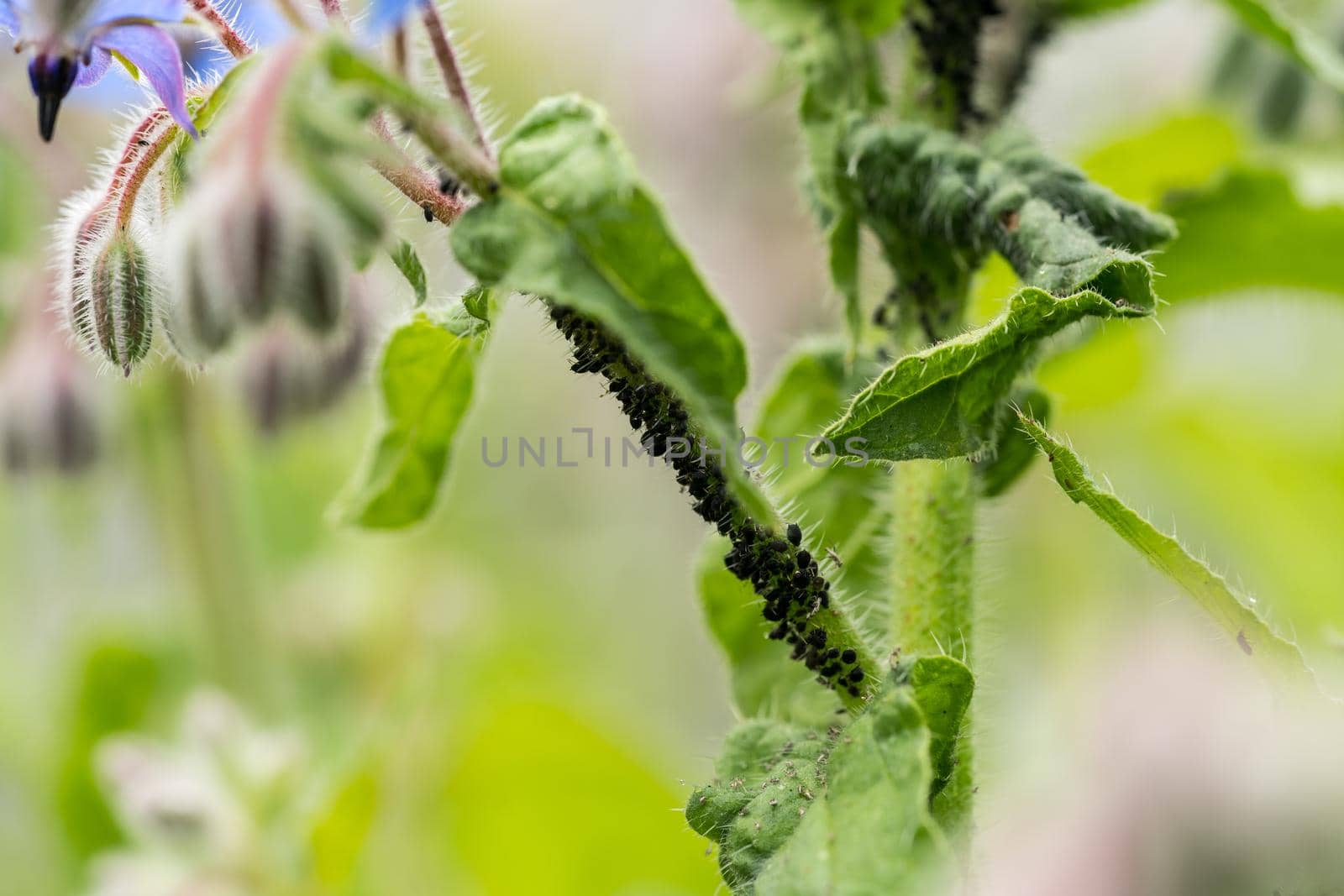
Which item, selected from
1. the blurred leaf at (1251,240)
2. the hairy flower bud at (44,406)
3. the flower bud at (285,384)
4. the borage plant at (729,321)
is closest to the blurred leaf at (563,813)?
the flower bud at (285,384)

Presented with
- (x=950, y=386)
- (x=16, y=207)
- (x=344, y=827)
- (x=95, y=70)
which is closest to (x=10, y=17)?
(x=95, y=70)

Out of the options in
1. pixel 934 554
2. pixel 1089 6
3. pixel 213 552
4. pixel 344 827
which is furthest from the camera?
pixel 213 552

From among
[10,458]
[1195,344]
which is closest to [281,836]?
[10,458]

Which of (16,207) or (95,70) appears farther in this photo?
(16,207)

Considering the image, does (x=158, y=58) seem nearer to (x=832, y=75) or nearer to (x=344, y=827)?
(x=832, y=75)

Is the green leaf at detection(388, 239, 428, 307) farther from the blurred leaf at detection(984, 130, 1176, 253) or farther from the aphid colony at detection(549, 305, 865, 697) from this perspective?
the blurred leaf at detection(984, 130, 1176, 253)

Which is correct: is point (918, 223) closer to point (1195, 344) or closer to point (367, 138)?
point (367, 138)

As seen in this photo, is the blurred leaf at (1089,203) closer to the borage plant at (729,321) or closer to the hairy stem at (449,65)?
the borage plant at (729,321)
